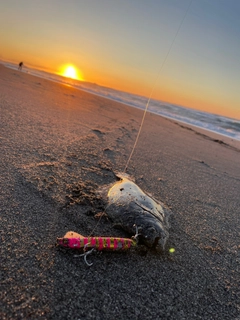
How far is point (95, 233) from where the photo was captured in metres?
2.33

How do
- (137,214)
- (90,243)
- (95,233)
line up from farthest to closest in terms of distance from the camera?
(137,214) < (95,233) < (90,243)

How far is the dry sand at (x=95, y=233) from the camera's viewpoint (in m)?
1.64

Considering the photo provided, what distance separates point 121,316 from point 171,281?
1.85 feet

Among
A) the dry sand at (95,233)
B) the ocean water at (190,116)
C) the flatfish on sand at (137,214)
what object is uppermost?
the ocean water at (190,116)

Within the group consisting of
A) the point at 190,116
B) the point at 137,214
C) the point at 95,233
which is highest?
the point at 190,116

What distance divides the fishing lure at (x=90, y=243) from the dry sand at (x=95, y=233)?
0.06 m

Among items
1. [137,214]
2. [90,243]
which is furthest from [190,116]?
[90,243]

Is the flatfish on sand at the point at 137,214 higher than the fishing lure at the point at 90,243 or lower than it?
higher

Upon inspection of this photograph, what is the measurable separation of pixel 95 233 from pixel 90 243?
31cm

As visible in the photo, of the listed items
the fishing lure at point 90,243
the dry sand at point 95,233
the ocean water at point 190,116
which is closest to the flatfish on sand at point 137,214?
the dry sand at point 95,233

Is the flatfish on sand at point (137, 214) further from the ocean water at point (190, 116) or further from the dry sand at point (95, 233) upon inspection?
the ocean water at point (190, 116)

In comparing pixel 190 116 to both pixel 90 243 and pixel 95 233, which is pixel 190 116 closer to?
pixel 95 233

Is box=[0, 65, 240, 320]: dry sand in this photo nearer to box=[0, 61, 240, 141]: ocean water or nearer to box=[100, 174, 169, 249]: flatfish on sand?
box=[100, 174, 169, 249]: flatfish on sand

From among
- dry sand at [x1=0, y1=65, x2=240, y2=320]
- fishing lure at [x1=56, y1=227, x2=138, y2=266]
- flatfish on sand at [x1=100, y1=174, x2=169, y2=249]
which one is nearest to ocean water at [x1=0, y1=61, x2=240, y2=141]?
dry sand at [x1=0, y1=65, x2=240, y2=320]
